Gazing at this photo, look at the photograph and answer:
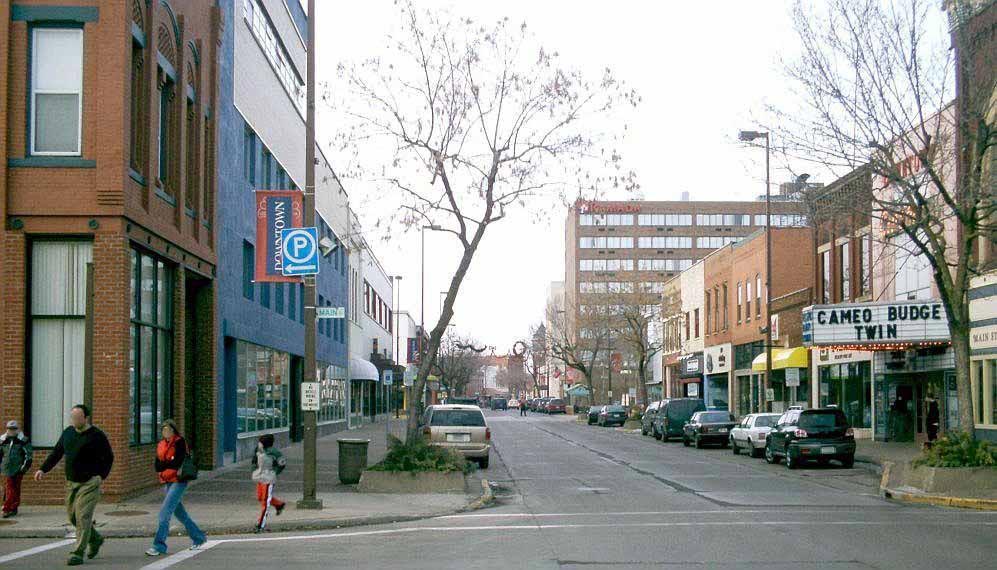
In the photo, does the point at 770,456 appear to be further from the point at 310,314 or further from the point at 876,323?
the point at 310,314

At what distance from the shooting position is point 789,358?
156 ft

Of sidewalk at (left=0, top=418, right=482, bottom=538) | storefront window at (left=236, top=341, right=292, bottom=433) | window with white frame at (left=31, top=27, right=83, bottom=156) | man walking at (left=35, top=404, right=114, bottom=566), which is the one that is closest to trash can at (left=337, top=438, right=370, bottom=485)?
sidewalk at (left=0, top=418, right=482, bottom=538)

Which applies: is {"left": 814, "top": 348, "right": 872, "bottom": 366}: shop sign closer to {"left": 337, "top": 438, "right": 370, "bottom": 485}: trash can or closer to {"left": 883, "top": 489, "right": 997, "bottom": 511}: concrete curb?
{"left": 883, "top": 489, "right": 997, "bottom": 511}: concrete curb

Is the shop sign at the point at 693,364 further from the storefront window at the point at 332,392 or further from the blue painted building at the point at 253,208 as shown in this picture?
the blue painted building at the point at 253,208

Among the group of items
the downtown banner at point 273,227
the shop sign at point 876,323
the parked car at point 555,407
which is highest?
the downtown banner at point 273,227

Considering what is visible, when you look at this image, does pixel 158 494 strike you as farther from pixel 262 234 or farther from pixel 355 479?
pixel 262 234

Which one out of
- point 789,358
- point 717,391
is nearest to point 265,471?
point 789,358

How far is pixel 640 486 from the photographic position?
2453 centimetres

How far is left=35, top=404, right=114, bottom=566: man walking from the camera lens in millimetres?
12812

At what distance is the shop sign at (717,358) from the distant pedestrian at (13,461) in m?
48.2

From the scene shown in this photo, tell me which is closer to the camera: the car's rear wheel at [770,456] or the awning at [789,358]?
the car's rear wheel at [770,456]

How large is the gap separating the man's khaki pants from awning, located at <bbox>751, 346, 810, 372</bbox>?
38.5 m

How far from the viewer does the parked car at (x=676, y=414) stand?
4772 centimetres

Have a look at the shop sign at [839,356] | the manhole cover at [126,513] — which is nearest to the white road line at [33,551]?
the manhole cover at [126,513]
